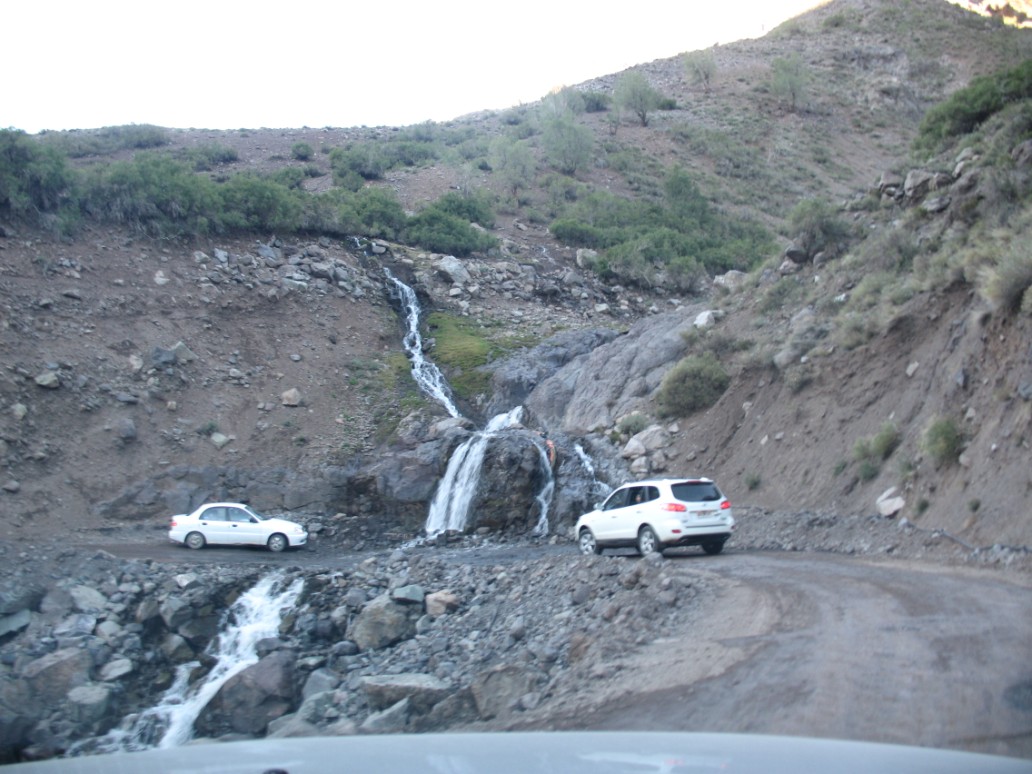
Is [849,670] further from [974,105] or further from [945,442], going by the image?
[974,105]

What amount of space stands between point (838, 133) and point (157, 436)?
71636mm

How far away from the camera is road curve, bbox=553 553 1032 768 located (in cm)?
632

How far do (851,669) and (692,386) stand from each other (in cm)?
1918

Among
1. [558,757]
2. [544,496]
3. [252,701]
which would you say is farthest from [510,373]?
[558,757]

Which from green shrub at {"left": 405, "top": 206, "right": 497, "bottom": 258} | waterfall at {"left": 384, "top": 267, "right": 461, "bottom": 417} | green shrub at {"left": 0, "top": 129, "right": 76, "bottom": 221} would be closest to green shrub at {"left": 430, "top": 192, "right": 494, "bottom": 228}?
green shrub at {"left": 405, "top": 206, "right": 497, "bottom": 258}

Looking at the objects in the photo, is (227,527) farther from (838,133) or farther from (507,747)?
(838,133)

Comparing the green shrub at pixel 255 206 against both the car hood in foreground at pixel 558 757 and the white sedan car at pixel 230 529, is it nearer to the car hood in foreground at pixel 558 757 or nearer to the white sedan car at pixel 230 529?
the white sedan car at pixel 230 529

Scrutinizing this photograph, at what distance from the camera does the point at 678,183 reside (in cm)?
6544

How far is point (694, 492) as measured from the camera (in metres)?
17.3

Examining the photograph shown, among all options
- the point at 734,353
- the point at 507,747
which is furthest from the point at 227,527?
the point at 507,747

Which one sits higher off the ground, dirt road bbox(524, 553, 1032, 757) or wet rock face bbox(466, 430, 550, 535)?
dirt road bbox(524, 553, 1032, 757)

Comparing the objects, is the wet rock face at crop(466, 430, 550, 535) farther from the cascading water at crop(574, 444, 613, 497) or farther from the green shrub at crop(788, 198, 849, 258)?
the green shrub at crop(788, 198, 849, 258)

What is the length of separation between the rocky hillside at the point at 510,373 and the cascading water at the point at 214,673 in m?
9.16

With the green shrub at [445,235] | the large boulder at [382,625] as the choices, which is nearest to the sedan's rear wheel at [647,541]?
the large boulder at [382,625]
